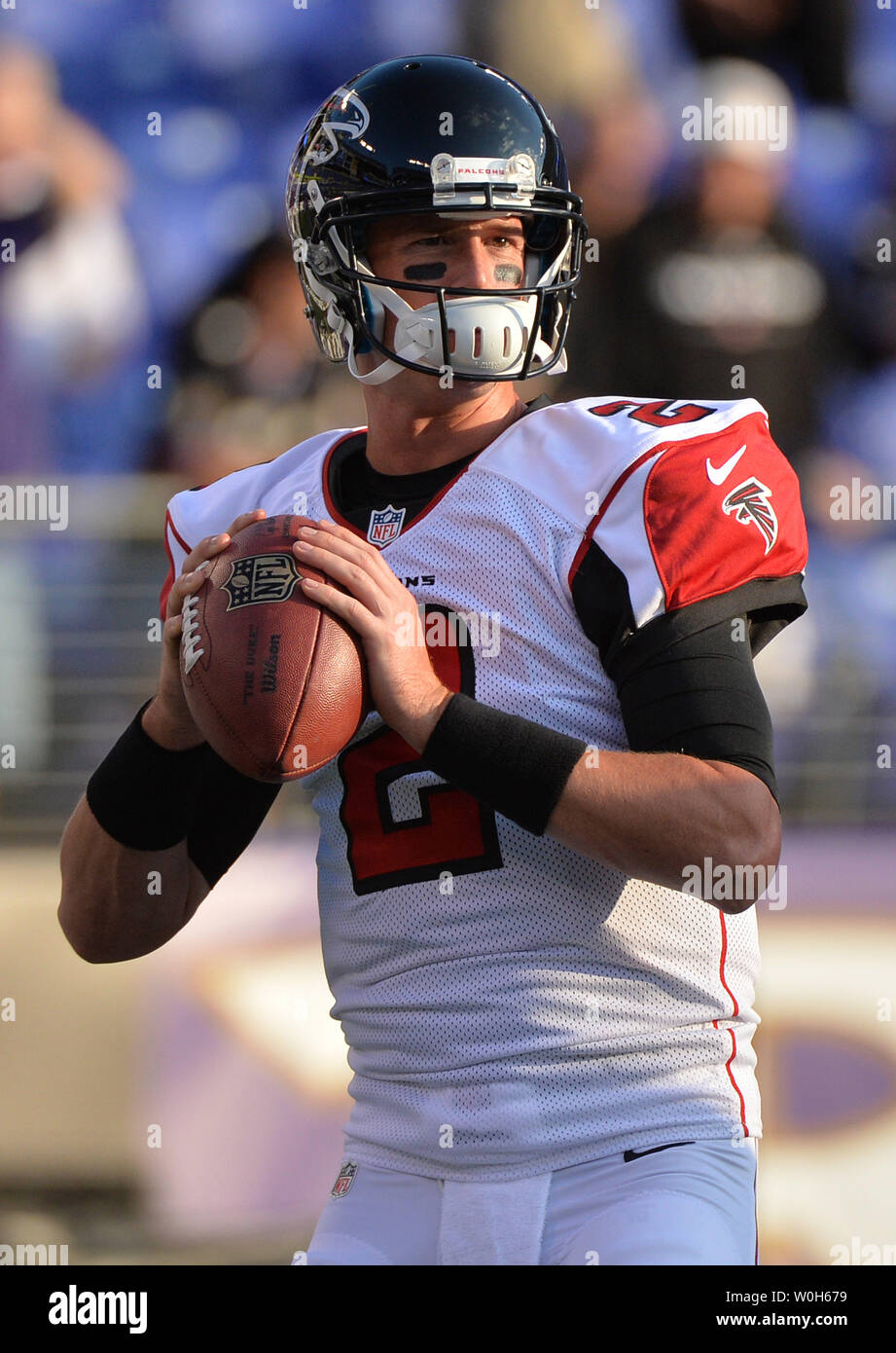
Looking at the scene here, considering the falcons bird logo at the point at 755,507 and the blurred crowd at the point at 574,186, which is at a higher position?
the blurred crowd at the point at 574,186

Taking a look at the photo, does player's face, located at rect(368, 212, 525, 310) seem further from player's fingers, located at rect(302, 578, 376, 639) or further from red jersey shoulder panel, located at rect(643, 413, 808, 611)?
player's fingers, located at rect(302, 578, 376, 639)

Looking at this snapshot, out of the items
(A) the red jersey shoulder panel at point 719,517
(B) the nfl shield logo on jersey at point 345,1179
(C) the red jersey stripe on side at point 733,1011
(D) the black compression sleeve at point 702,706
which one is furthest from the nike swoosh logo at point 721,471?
(B) the nfl shield logo on jersey at point 345,1179

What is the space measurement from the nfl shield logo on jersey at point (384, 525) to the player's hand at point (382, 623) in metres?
0.23

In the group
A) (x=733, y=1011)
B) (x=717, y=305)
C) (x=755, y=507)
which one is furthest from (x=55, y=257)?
(x=733, y=1011)

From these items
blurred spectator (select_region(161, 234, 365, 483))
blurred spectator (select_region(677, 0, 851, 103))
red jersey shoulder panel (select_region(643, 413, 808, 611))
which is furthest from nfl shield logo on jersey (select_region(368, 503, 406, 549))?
blurred spectator (select_region(677, 0, 851, 103))

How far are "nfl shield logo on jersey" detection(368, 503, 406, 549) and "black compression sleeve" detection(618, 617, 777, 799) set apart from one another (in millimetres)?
430

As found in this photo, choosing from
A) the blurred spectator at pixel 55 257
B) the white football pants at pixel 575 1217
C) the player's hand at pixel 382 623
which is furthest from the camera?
the blurred spectator at pixel 55 257

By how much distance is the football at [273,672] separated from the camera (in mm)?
1830

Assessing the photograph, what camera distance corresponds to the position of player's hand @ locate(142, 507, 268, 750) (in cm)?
196

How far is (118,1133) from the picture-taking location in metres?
4.13

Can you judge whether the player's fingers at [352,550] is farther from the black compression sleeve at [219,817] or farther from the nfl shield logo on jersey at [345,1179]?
the nfl shield logo on jersey at [345,1179]

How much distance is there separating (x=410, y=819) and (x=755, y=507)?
0.56 m

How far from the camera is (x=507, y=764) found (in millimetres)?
1781

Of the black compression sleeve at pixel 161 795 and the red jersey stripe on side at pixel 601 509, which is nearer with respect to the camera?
the red jersey stripe on side at pixel 601 509
